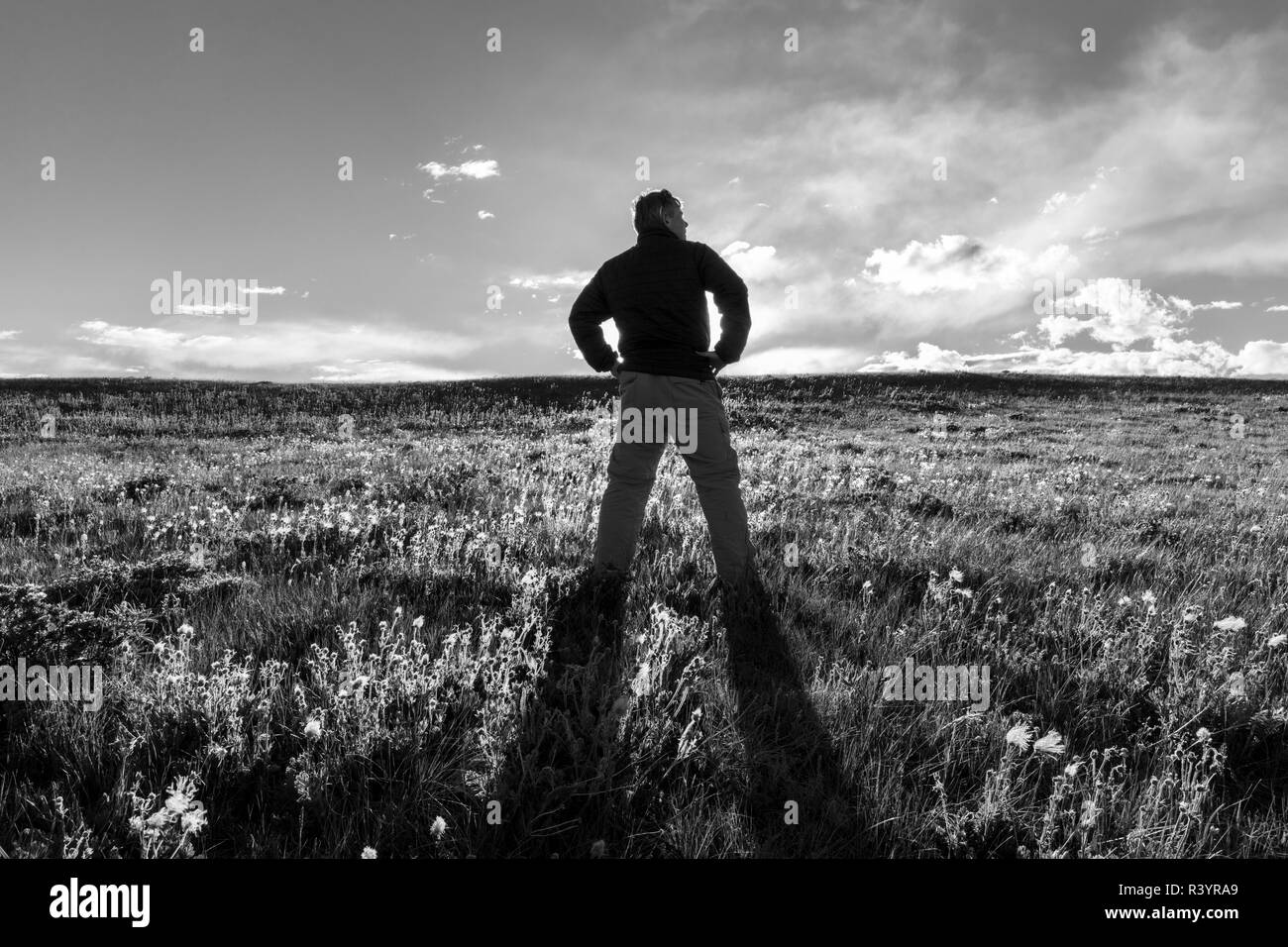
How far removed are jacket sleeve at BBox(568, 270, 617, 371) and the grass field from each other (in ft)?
5.81

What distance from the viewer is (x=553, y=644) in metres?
4.03

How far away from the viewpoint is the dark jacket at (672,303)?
5.23 metres

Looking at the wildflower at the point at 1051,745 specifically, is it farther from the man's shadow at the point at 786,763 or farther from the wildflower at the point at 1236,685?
the wildflower at the point at 1236,685

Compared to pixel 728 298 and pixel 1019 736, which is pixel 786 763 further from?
pixel 728 298

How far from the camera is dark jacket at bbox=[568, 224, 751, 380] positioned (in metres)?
5.23

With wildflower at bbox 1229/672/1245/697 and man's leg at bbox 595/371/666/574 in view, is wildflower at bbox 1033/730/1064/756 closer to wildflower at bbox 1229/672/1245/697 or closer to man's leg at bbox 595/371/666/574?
wildflower at bbox 1229/672/1245/697

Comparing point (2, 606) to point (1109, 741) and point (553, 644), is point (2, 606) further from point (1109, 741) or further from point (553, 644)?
point (1109, 741)

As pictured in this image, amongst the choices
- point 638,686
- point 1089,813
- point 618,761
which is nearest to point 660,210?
point 638,686

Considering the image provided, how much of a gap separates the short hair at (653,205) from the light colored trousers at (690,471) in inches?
51.3

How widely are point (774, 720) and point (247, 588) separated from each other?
372cm

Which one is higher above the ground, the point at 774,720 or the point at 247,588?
the point at 247,588
